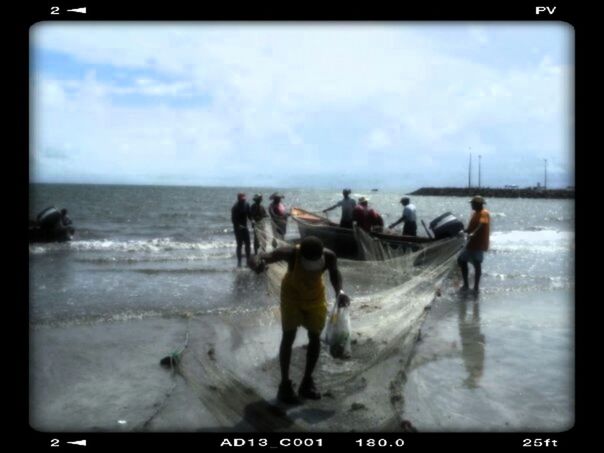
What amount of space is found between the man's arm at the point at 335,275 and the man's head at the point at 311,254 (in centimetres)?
16

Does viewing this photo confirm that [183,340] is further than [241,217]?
No

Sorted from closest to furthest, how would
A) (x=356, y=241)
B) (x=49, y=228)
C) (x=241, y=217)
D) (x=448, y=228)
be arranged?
1. (x=448, y=228)
2. (x=356, y=241)
3. (x=241, y=217)
4. (x=49, y=228)

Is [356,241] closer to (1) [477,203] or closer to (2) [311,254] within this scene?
(1) [477,203]

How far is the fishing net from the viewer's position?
4441 mm

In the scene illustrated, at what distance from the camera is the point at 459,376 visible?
18.0 feet

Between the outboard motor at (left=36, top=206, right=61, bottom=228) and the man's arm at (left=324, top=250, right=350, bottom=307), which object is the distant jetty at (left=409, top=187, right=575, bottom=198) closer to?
the outboard motor at (left=36, top=206, right=61, bottom=228)

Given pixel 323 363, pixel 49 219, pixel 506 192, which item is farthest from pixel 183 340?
pixel 506 192

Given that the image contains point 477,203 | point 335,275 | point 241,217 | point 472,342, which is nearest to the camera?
point 335,275

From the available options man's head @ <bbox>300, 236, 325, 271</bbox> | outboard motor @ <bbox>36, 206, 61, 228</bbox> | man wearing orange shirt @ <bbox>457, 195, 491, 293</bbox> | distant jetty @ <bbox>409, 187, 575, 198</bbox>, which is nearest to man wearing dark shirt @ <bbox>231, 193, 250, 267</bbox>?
man wearing orange shirt @ <bbox>457, 195, 491, 293</bbox>

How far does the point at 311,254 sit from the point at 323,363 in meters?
1.51

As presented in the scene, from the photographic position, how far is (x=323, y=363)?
5.66 m

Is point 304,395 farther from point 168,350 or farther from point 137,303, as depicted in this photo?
point 137,303

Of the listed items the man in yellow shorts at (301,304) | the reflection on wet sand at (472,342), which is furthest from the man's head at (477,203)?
the man in yellow shorts at (301,304)
